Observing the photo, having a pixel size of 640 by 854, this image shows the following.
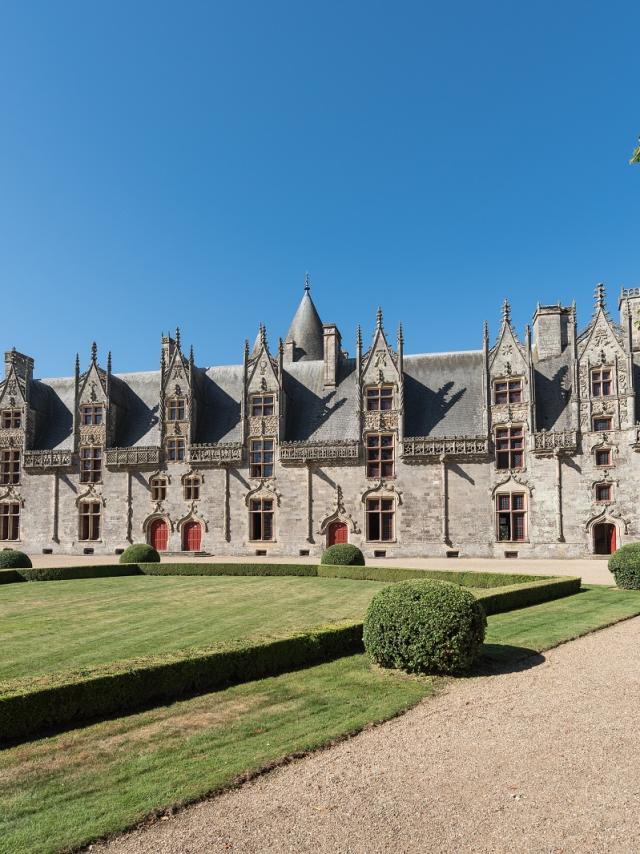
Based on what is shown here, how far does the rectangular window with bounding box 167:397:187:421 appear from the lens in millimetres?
40031

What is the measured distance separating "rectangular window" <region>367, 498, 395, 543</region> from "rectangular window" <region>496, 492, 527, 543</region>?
5883 mm

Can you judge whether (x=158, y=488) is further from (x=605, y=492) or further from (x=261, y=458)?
(x=605, y=492)

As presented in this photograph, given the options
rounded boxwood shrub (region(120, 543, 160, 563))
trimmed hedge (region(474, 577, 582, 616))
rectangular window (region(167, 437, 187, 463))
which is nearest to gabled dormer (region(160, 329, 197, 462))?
rectangular window (region(167, 437, 187, 463))

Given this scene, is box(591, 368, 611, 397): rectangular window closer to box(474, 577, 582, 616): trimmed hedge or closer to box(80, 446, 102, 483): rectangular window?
box(474, 577, 582, 616): trimmed hedge

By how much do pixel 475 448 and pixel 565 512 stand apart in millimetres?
5715

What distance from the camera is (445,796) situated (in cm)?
620

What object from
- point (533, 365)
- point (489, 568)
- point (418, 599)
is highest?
point (533, 365)

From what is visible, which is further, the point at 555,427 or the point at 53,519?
the point at 53,519

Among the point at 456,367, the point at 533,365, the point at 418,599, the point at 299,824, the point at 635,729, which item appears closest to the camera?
the point at 299,824

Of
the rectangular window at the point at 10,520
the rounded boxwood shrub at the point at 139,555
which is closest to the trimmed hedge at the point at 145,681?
the rounded boxwood shrub at the point at 139,555

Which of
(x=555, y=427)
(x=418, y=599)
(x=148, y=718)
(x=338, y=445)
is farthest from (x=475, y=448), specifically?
(x=148, y=718)

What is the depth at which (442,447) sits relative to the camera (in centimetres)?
3544

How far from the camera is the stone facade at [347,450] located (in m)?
33.7

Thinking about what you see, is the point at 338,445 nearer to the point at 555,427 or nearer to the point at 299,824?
the point at 555,427
